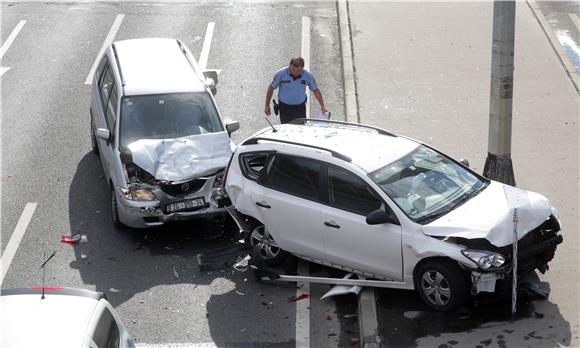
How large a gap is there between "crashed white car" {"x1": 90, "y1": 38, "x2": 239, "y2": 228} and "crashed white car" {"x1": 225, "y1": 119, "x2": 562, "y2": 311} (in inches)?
28.0

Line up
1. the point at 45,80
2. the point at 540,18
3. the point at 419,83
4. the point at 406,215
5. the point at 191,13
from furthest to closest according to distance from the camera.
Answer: the point at 191,13, the point at 540,18, the point at 45,80, the point at 419,83, the point at 406,215

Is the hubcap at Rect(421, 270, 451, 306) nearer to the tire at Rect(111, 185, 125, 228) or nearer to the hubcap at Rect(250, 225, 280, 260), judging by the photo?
the hubcap at Rect(250, 225, 280, 260)

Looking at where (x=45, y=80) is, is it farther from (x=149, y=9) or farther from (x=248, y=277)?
(x=248, y=277)

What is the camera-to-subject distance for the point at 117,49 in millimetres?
15562

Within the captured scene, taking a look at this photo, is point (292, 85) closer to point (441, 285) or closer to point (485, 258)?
point (441, 285)

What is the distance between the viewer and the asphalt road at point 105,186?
11117mm

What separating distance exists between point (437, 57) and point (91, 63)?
682 cm

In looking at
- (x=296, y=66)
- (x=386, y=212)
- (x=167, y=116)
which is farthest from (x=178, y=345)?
(x=296, y=66)

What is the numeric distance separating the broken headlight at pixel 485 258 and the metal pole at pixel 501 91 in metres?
2.60

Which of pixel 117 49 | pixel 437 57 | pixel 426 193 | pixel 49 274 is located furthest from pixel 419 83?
pixel 49 274

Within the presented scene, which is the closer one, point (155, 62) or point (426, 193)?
point (426, 193)

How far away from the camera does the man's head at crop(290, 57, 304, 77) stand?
14.5 m

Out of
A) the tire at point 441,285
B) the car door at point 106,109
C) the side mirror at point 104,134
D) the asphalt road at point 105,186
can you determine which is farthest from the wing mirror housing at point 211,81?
the tire at point 441,285

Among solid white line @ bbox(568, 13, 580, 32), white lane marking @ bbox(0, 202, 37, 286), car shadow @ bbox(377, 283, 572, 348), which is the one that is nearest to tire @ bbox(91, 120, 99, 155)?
white lane marking @ bbox(0, 202, 37, 286)
